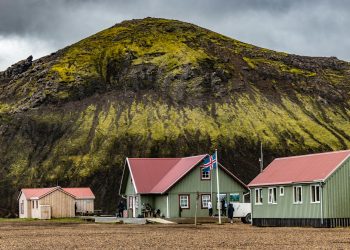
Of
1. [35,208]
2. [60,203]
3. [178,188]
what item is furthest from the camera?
[35,208]

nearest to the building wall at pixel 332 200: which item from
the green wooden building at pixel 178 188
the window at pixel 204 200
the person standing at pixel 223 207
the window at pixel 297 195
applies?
the window at pixel 297 195

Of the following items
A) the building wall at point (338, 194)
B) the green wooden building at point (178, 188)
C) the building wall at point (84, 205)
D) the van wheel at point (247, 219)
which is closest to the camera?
the building wall at point (338, 194)

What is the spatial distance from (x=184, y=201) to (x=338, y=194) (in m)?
28.9

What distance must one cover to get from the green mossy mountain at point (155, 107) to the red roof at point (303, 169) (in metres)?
54.0

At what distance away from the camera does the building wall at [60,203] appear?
94.7 m

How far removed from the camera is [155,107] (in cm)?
15388

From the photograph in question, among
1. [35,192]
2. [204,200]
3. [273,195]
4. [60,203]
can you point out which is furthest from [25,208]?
[273,195]

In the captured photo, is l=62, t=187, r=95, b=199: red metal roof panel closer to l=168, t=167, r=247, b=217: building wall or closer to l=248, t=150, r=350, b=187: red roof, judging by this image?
l=168, t=167, r=247, b=217: building wall

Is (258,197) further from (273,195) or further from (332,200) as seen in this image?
(332,200)

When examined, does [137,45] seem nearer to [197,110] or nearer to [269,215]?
[197,110]

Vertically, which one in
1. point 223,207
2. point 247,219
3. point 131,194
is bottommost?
point 247,219

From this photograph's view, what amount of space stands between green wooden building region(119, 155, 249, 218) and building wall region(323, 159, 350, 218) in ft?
86.3

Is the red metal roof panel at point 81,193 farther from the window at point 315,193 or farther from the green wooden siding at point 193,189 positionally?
the window at point 315,193

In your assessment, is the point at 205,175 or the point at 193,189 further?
the point at 205,175
